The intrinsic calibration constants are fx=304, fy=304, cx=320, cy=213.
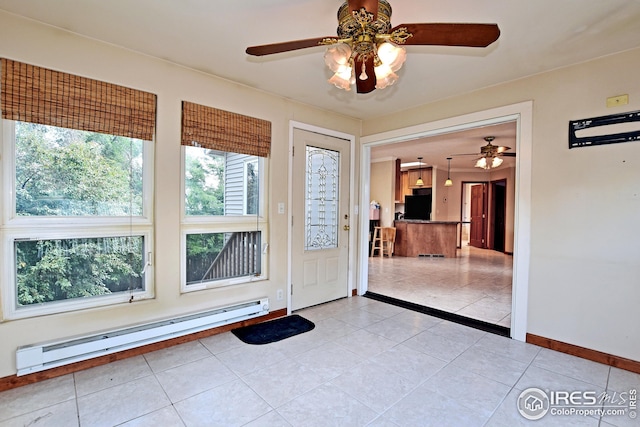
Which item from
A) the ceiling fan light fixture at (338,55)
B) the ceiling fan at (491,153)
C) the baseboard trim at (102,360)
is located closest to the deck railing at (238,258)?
the baseboard trim at (102,360)

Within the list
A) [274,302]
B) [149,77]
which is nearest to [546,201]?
[274,302]

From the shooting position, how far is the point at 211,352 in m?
2.54

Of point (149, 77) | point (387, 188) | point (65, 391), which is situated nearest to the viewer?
point (65, 391)

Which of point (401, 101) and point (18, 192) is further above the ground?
point (401, 101)

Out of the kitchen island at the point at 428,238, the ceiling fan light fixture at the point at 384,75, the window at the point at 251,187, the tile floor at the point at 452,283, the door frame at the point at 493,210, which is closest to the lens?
the ceiling fan light fixture at the point at 384,75

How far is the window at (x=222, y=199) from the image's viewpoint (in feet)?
9.19

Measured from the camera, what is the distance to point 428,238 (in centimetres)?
794

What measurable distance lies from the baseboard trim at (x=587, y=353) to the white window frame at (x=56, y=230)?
3.42 m

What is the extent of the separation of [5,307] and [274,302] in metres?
2.10

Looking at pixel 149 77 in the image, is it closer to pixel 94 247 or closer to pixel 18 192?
pixel 18 192

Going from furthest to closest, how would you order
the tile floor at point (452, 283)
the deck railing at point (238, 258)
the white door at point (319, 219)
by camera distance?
the tile floor at point (452, 283) → the white door at point (319, 219) → the deck railing at point (238, 258)

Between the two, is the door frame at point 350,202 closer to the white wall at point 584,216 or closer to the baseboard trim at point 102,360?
the baseboard trim at point 102,360

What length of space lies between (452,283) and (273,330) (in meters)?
3.26

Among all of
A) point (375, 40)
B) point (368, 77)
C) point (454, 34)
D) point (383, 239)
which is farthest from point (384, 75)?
point (383, 239)
